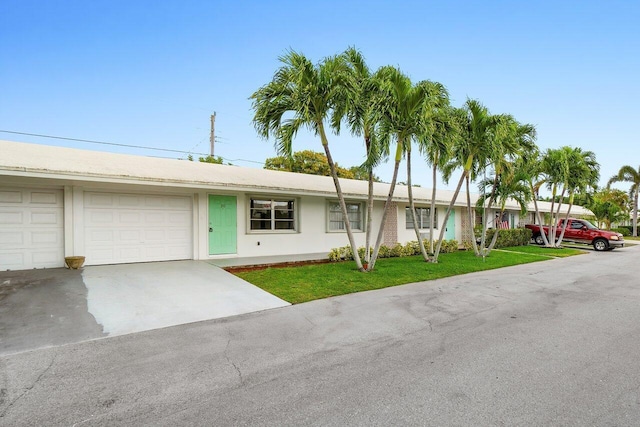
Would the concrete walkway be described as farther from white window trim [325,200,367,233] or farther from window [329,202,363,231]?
window [329,202,363,231]

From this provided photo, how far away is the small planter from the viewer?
8.59 m

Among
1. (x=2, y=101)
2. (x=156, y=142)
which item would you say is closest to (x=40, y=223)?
(x=2, y=101)

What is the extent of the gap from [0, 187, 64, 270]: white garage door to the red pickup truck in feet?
87.3

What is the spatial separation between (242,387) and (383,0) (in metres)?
14.1

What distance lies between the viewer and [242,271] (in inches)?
376

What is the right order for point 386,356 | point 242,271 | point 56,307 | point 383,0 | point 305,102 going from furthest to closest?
point 383,0 < point 242,271 < point 305,102 < point 56,307 < point 386,356

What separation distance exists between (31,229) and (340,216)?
34.8ft

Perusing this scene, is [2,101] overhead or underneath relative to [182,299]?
overhead

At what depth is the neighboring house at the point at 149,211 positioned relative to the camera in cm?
847

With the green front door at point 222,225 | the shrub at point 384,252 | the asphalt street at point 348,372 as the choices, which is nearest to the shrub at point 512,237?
the shrub at point 384,252

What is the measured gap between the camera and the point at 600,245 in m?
19.7

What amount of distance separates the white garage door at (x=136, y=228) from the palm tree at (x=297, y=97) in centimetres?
416

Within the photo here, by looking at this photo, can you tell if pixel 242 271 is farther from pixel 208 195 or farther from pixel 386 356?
pixel 386 356

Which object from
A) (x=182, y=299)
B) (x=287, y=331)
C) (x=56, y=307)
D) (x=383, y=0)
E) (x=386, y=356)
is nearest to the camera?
(x=386, y=356)
